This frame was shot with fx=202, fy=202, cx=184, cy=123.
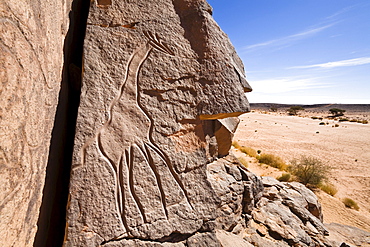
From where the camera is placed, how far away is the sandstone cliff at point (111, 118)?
4.74 ft

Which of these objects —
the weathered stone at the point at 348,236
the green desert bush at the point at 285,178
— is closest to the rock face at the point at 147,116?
the weathered stone at the point at 348,236

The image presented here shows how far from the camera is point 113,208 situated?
1890 mm

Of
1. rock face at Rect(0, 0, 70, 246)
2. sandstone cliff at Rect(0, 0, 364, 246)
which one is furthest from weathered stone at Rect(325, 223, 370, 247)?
rock face at Rect(0, 0, 70, 246)

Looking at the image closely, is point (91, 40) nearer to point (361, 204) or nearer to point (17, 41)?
point (17, 41)

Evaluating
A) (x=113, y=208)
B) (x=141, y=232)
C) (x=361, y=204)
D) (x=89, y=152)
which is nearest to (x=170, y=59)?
(x=89, y=152)

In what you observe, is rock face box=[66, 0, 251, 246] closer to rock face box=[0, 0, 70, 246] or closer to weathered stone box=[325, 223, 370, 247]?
rock face box=[0, 0, 70, 246]

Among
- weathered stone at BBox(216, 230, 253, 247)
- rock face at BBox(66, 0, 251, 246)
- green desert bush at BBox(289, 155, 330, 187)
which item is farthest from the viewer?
green desert bush at BBox(289, 155, 330, 187)

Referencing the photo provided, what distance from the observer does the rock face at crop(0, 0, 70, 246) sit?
1.27 metres

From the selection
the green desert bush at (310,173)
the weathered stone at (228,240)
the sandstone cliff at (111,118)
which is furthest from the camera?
the green desert bush at (310,173)

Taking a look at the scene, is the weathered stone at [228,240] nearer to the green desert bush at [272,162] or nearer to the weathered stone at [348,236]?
the weathered stone at [348,236]

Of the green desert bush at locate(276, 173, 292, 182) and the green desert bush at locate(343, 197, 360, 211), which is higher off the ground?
the green desert bush at locate(276, 173, 292, 182)

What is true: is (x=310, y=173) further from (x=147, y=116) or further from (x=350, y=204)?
(x=147, y=116)

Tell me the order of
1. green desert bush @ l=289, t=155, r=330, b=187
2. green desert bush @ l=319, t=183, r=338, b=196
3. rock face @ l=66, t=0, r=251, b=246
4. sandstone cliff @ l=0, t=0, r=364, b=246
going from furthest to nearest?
green desert bush @ l=289, t=155, r=330, b=187 → green desert bush @ l=319, t=183, r=338, b=196 → rock face @ l=66, t=0, r=251, b=246 → sandstone cliff @ l=0, t=0, r=364, b=246

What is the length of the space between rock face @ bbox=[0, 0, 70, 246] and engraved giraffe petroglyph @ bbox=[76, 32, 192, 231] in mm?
402
